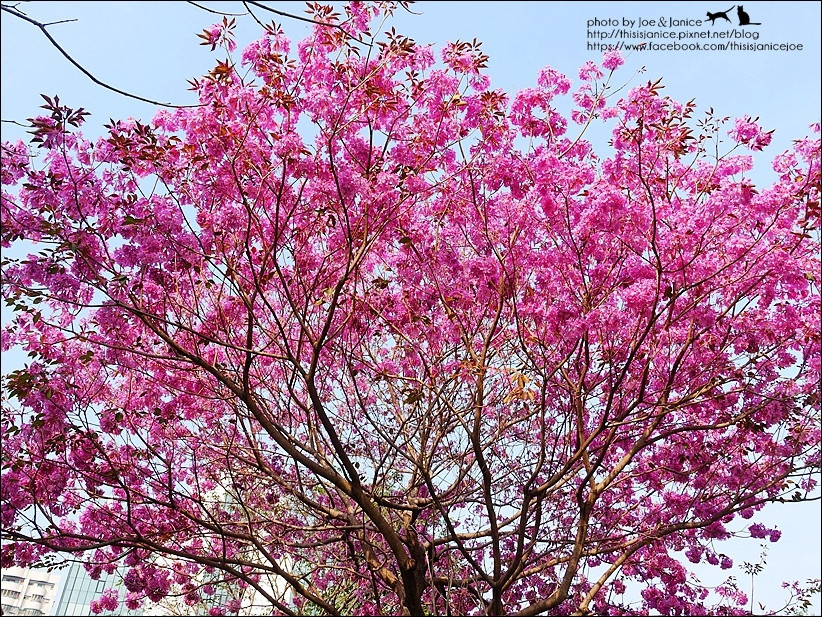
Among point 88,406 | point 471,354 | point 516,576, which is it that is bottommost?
point 516,576

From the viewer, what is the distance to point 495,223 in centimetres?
657

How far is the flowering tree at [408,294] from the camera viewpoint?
582 centimetres

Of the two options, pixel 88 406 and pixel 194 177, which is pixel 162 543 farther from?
pixel 194 177

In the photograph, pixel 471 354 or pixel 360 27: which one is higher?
pixel 360 27

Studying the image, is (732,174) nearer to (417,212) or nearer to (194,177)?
(417,212)

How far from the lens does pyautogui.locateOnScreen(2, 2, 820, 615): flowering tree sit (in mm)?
5816

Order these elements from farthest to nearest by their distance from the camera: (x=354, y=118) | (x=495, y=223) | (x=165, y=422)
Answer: (x=165, y=422) < (x=495, y=223) < (x=354, y=118)

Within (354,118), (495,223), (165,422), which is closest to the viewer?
(354,118)

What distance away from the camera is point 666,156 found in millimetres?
6496

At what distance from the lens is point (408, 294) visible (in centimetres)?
696

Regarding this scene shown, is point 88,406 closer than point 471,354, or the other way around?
point 471,354

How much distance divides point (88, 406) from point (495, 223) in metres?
4.48

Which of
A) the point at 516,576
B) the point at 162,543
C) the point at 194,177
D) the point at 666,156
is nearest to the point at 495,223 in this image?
the point at 666,156

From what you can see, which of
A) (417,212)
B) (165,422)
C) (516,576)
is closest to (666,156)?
(417,212)
